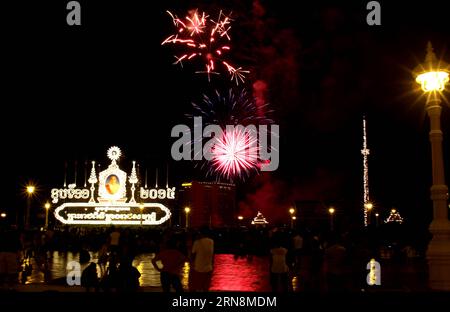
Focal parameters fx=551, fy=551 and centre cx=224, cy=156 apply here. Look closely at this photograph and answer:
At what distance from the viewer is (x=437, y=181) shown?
1138cm

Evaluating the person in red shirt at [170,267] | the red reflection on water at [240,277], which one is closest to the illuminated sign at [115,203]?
the red reflection on water at [240,277]

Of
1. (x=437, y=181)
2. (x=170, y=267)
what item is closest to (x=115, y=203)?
(x=170, y=267)

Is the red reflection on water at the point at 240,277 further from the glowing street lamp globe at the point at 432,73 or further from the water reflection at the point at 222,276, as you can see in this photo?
the glowing street lamp globe at the point at 432,73

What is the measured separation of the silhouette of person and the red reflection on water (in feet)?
112

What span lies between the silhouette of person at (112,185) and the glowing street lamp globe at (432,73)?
149 feet

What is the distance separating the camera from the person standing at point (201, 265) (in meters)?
9.80

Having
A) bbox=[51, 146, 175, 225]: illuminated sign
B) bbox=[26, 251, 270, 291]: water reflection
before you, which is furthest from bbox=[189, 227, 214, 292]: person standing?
bbox=[51, 146, 175, 225]: illuminated sign

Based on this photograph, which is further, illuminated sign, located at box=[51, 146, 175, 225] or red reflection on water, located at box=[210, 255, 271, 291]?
illuminated sign, located at box=[51, 146, 175, 225]

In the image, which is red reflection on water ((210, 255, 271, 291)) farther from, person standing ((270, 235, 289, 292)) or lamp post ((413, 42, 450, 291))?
lamp post ((413, 42, 450, 291))

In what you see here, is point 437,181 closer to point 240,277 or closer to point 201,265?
point 201,265

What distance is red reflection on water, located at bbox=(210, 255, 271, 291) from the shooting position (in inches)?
560

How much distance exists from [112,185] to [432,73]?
46.0 meters

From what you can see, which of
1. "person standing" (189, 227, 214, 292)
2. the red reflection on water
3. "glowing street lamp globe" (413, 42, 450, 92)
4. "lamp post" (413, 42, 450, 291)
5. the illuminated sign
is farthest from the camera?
the illuminated sign
